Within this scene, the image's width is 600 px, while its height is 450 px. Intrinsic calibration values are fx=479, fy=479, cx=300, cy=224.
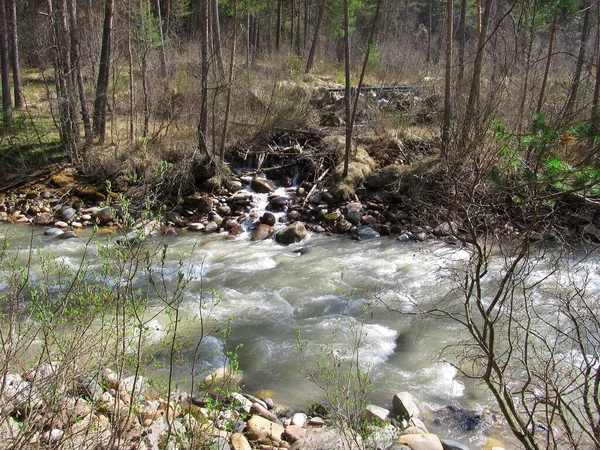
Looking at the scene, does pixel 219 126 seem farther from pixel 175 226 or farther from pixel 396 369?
pixel 396 369

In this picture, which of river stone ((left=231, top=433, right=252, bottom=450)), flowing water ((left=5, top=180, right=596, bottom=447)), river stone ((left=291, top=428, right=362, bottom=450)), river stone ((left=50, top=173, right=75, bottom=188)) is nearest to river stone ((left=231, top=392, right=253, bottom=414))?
river stone ((left=231, top=433, right=252, bottom=450))

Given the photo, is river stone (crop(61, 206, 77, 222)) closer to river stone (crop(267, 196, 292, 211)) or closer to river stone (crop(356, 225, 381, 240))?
river stone (crop(267, 196, 292, 211))

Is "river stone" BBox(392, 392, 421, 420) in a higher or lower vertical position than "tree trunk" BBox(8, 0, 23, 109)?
lower

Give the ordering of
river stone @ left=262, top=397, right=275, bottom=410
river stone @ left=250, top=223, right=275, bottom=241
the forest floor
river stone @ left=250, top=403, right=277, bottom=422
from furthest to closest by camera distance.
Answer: the forest floor → river stone @ left=250, top=223, right=275, bottom=241 → river stone @ left=262, top=397, right=275, bottom=410 → river stone @ left=250, top=403, right=277, bottom=422

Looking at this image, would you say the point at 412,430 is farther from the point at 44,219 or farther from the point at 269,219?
the point at 44,219

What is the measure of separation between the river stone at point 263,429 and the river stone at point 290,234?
18.1 ft

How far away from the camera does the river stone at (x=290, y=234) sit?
31.6 feet

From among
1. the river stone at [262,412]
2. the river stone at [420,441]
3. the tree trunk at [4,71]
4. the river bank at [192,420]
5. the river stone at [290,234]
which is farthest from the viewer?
the tree trunk at [4,71]

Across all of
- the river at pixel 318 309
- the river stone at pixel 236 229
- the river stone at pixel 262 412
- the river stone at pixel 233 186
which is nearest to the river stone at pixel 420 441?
the river at pixel 318 309

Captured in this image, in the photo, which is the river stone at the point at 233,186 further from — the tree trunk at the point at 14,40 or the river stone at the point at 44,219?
the tree trunk at the point at 14,40

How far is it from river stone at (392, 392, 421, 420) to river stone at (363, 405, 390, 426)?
0.47ft

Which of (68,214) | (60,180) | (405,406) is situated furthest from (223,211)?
(405,406)

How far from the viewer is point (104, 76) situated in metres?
12.6

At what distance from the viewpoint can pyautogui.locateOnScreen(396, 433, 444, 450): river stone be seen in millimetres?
3938
